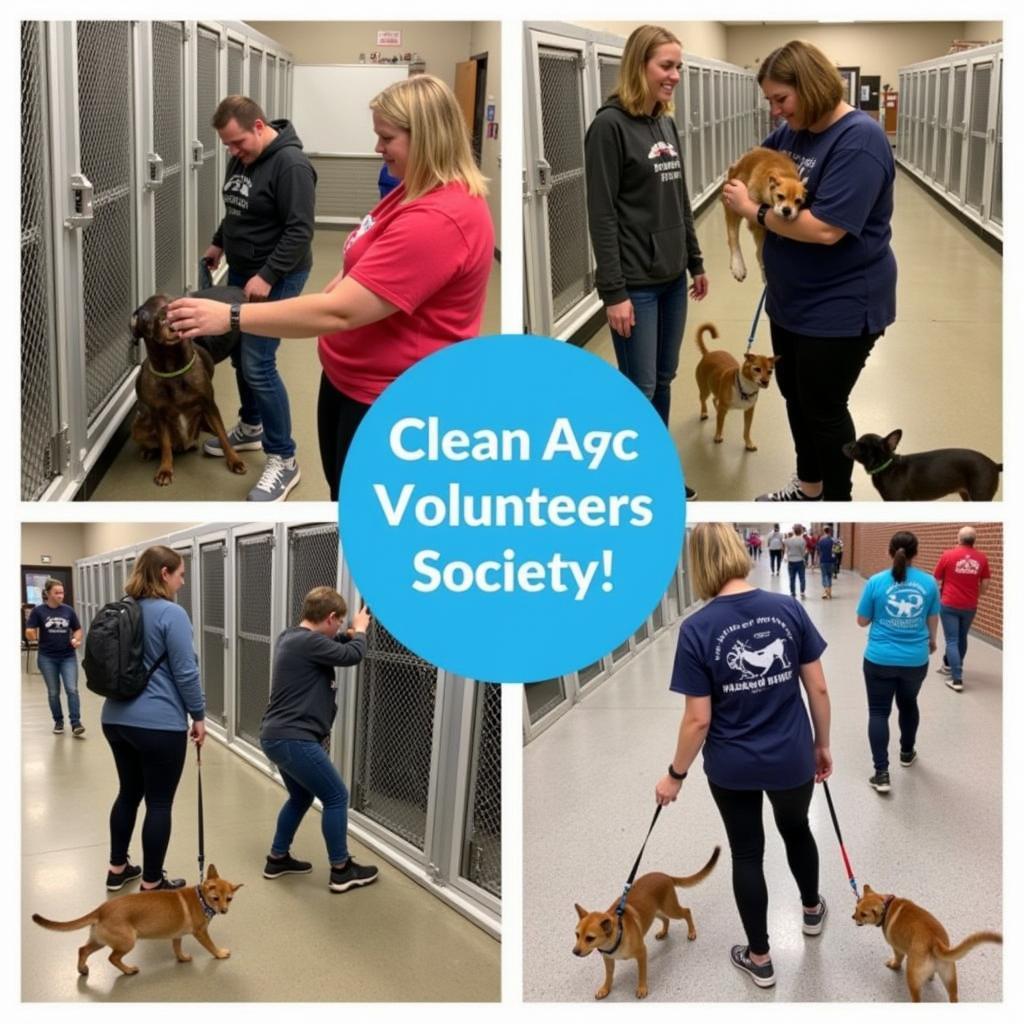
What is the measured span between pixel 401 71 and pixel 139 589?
7.95 metres

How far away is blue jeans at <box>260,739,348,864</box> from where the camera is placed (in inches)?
115

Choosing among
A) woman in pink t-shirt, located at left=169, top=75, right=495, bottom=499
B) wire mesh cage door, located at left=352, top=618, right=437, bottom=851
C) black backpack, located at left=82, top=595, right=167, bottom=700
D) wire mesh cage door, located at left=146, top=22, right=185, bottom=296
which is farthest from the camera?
wire mesh cage door, located at left=146, top=22, right=185, bottom=296

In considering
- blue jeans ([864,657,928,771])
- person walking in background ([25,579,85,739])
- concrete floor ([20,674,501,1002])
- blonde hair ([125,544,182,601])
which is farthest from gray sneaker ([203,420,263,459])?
blue jeans ([864,657,928,771])

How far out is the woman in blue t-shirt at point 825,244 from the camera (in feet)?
7.33

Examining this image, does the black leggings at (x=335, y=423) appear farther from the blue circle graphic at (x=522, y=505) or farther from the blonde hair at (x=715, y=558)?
the blonde hair at (x=715, y=558)

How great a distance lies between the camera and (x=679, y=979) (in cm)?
245

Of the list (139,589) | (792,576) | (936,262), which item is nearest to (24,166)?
(139,589)

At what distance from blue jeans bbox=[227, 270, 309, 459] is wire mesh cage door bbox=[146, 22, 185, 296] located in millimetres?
1226

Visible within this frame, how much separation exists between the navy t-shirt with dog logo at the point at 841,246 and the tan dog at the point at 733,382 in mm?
778

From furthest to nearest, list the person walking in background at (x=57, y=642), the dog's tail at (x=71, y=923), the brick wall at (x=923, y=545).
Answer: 1. the person walking in background at (x=57, y=642)
2. the brick wall at (x=923, y=545)
3. the dog's tail at (x=71, y=923)

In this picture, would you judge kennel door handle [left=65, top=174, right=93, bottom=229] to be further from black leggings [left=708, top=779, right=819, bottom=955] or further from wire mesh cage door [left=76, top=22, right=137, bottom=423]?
black leggings [left=708, top=779, right=819, bottom=955]

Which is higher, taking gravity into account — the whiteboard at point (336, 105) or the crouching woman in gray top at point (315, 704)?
the whiteboard at point (336, 105)

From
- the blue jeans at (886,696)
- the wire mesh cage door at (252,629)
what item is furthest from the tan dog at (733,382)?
the wire mesh cage door at (252,629)

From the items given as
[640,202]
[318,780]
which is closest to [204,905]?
[318,780]
